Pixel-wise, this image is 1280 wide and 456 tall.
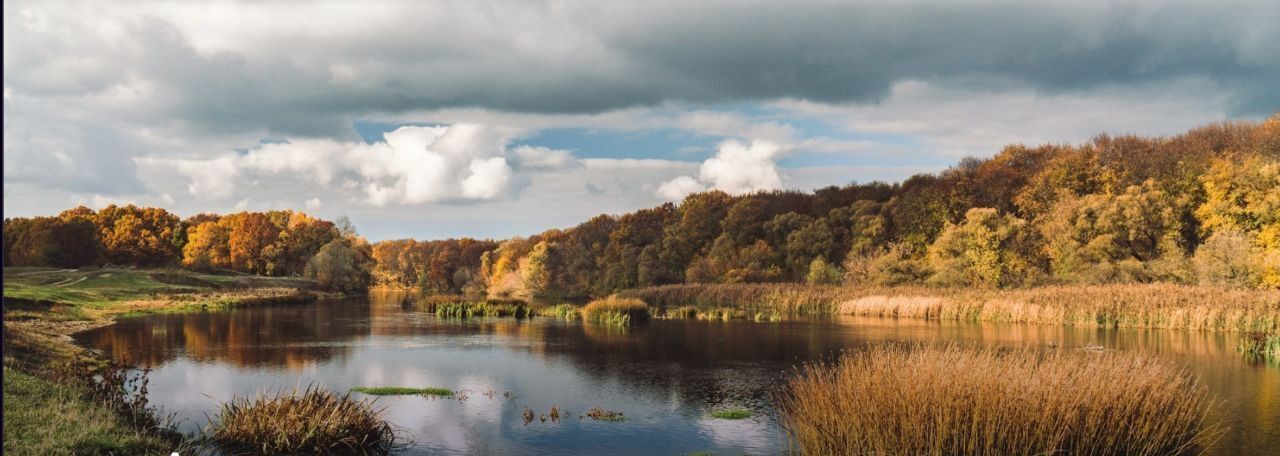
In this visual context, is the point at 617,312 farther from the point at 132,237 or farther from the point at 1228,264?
the point at 132,237

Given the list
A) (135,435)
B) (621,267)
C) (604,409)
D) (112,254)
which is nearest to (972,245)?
(621,267)

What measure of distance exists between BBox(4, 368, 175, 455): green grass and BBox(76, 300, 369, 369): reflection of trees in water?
10579 mm

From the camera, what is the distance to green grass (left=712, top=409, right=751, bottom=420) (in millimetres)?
18725

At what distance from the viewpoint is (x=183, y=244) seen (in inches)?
4606

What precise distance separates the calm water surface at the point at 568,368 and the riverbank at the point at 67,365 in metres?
1.94

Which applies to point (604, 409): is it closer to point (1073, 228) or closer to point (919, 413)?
point (919, 413)

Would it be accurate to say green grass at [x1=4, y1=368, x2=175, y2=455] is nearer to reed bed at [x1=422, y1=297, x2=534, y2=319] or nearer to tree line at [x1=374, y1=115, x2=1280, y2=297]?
reed bed at [x1=422, y1=297, x2=534, y2=319]

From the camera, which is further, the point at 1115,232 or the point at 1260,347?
the point at 1115,232

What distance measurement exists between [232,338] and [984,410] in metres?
33.4

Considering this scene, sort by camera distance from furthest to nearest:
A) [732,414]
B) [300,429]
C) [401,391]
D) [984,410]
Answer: [401,391] < [732,414] < [300,429] < [984,410]

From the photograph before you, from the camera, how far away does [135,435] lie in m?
14.0

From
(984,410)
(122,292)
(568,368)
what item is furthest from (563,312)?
(984,410)

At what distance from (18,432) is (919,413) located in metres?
13.6

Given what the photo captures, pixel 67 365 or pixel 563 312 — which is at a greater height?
pixel 67 365
